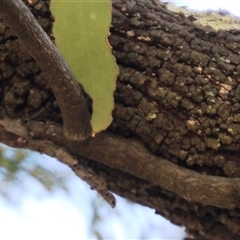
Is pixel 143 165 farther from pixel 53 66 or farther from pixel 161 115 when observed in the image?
pixel 53 66

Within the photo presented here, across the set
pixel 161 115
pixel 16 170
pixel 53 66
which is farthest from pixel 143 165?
pixel 16 170

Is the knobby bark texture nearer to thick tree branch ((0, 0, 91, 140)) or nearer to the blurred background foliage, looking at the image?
thick tree branch ((0, 0, 91, 140))

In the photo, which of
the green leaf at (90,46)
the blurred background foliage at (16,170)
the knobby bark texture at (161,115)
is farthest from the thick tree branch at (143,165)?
the blurred background foliage at (16,170)

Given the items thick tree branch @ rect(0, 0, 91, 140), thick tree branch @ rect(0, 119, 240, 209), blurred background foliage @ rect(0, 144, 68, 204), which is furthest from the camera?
blurred background foliage @ rect(0, 144, 68, 204)

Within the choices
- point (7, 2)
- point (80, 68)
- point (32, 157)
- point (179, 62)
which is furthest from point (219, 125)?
point (32, 157)

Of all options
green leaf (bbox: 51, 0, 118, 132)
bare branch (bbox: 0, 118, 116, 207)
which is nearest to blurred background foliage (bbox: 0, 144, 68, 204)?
bare branch (bbox: 0, 118, 116, 207)

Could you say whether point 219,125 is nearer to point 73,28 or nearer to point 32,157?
point 73,28
